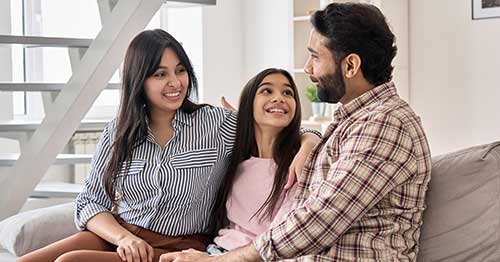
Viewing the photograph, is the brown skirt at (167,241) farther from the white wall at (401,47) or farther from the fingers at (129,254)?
the white wall at (401,47)

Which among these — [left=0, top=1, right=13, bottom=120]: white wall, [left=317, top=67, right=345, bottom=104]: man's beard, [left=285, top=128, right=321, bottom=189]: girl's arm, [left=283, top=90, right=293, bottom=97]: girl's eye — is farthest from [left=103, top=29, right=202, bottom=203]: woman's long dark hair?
[left=0, top=1, right=13, bottom=120]: white wall

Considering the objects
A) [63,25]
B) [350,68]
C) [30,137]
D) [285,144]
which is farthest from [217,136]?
[63,25]

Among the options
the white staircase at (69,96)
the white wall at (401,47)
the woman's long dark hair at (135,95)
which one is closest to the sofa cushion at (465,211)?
the woman's long dark hair at (135,95)

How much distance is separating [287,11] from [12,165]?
2509 mm

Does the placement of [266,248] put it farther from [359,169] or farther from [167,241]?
[167,241]

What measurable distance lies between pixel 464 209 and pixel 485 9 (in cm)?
275

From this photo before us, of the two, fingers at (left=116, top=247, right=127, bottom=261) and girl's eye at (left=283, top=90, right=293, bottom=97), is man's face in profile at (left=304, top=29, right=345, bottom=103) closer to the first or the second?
girl's eye at (left=283, top=90, right=293, bottom=97)

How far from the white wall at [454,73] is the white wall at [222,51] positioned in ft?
4.30

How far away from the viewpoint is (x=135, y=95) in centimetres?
274

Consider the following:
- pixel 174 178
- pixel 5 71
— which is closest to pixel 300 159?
pixel 174 178

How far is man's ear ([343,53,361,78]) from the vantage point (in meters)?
2.28

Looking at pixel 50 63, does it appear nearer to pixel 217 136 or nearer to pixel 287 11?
pixel 287 11

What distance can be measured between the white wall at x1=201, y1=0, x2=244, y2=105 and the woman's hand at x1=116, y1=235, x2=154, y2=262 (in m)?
3.16

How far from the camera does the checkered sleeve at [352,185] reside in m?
2.07
